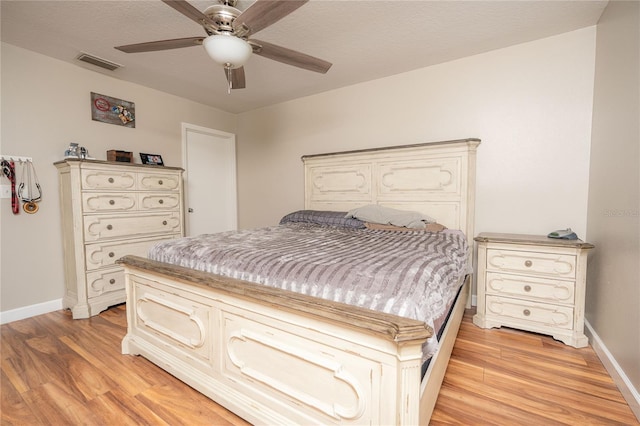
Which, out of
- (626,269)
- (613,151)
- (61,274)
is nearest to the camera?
→ (626,269)

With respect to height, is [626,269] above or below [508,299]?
above

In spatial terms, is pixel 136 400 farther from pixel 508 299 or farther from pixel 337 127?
pixel 337 127

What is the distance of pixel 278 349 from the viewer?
1201 millimetres

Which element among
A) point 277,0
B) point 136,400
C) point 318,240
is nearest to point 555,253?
point 318,240

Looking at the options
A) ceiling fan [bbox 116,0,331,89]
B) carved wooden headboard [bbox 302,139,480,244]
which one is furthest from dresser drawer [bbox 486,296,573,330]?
ceiling fan [bbox 116,0,331,89]

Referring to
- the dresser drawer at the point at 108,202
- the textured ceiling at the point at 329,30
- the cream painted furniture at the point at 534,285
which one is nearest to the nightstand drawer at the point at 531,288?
the cream painted furniture at the point at 534,285

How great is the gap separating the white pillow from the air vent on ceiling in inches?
111

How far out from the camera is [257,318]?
1271 millimetres

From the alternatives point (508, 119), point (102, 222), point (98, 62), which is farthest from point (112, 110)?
point (508, 119)

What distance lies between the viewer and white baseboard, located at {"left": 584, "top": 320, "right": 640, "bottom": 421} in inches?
54.8

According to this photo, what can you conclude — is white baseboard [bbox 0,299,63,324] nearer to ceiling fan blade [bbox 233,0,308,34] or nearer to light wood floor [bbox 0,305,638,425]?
light wood floor [bbox 0,305,638,425]

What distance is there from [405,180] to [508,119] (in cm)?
103

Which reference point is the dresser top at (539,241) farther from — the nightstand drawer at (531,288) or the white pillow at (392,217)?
the white pillow at (392,217)

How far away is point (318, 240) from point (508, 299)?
5.20 ft
